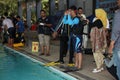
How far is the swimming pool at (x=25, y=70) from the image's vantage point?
10.4 meters

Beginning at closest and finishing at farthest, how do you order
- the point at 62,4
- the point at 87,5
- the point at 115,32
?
1. the point at 115,32
2. the point at 87,5
3. the point at 62,4

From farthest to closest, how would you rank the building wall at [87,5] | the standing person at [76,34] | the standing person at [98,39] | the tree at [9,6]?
1. the tree at [9,6]
2. the building wall at [87,5]
3. the standing person at [76,34]
4. the standing person at [98,39]

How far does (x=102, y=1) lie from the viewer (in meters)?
18.1

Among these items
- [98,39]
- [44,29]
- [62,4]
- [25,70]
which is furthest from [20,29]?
[98,39]

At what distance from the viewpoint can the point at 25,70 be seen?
11922mm

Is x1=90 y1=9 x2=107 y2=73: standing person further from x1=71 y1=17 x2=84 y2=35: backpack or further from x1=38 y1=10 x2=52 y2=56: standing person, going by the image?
x1=38 y1=10 x2=52 y2=56: standing person

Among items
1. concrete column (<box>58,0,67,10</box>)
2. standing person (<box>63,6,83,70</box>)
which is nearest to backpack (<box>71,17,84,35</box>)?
standing person (<box>63,6,83,70</box>)

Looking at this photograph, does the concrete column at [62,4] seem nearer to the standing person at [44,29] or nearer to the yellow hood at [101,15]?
the standing person at [44,29]

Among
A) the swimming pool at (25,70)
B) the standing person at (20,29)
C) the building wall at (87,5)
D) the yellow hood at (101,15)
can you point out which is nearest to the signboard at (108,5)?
the building wall at (87,5)

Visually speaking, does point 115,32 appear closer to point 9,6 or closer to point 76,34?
point 76,34

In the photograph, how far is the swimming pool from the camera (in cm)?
1044

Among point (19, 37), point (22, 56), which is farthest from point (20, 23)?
point (22, 56)

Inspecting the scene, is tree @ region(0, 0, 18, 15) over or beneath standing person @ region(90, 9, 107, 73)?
over

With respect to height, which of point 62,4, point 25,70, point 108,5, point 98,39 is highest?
point 62,4
